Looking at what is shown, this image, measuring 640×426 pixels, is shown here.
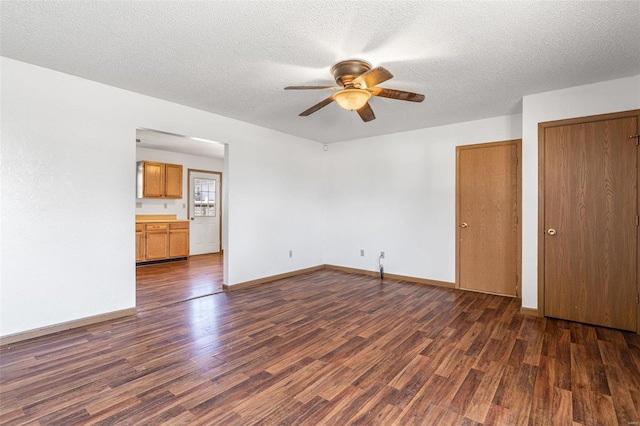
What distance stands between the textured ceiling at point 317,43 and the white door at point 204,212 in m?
4.72

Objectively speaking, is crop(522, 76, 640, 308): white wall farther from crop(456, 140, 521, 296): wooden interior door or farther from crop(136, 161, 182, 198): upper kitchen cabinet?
crop(136, 161, 182, 198): upper kitchen cabinet

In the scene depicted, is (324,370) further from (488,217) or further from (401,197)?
(401,197)

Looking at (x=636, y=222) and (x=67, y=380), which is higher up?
(x=636, y=222)

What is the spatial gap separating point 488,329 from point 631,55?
2.76m

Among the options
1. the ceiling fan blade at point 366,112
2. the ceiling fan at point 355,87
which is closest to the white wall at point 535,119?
the ceiling fan at point 355,87

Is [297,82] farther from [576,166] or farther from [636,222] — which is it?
[636,222]

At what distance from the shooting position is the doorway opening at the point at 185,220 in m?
4.82

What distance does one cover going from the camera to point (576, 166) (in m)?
3.40

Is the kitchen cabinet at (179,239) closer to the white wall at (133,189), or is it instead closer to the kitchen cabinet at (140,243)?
the kitchen cabinet at (140,243)

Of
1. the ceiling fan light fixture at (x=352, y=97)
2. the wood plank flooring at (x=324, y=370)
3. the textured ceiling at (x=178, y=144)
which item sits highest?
the textured ceiling at (x=178, y=144)

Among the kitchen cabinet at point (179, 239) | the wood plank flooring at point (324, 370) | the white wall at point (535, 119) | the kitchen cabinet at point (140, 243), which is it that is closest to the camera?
the wood plank flooring at point (324, 370)

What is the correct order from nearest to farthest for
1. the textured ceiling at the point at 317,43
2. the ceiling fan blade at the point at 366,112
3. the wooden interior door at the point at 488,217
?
1. the textured ceiling at the point at 317,43
2. the ceiling fan blade at the point at 366,112
3. the wooden interior door at the point at 488,217

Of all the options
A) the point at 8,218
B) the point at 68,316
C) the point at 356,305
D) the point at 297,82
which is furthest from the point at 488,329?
the point at 8,218

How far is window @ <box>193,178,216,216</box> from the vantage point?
8.14m
